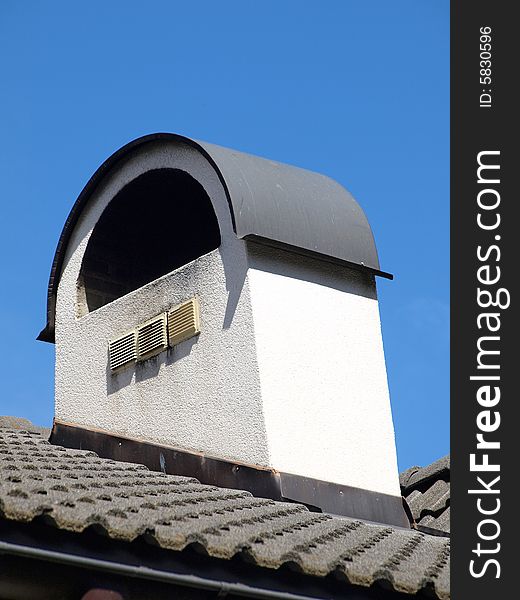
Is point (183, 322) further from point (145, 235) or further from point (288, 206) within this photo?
point (145, 235)

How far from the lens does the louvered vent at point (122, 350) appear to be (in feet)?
28.1

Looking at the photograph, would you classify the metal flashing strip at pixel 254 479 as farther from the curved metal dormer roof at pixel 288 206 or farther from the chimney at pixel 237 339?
the curved metal dormer roof at pixel 288 206

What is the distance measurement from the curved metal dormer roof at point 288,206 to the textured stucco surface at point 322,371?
140mm

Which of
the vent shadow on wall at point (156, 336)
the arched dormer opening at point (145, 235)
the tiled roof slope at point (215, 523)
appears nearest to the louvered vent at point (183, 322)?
the vent shadow on wall at point (156, 336)

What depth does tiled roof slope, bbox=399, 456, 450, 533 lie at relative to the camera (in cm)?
868

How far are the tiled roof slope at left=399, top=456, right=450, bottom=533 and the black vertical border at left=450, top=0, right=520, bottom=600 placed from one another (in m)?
2.99

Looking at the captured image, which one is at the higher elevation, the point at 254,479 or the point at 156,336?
the point at 156,336

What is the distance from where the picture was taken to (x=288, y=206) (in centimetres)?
829

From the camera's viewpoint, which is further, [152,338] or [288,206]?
[152,338]

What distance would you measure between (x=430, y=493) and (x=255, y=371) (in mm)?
2623

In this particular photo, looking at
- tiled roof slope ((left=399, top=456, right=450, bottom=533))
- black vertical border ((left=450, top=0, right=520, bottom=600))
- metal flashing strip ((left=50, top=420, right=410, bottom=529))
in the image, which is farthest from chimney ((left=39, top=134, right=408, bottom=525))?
black vertical border ((left=450, top=0, right=520, bottom=600))

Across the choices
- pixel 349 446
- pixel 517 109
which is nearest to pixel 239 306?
pixel 349 446

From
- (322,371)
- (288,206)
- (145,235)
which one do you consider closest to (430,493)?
(322,371)

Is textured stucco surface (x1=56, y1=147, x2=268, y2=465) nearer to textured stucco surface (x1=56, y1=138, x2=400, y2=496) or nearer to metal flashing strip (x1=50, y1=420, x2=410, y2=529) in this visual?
textured stucco surface (x1=56, y1=138, x2=400, y2=496)
